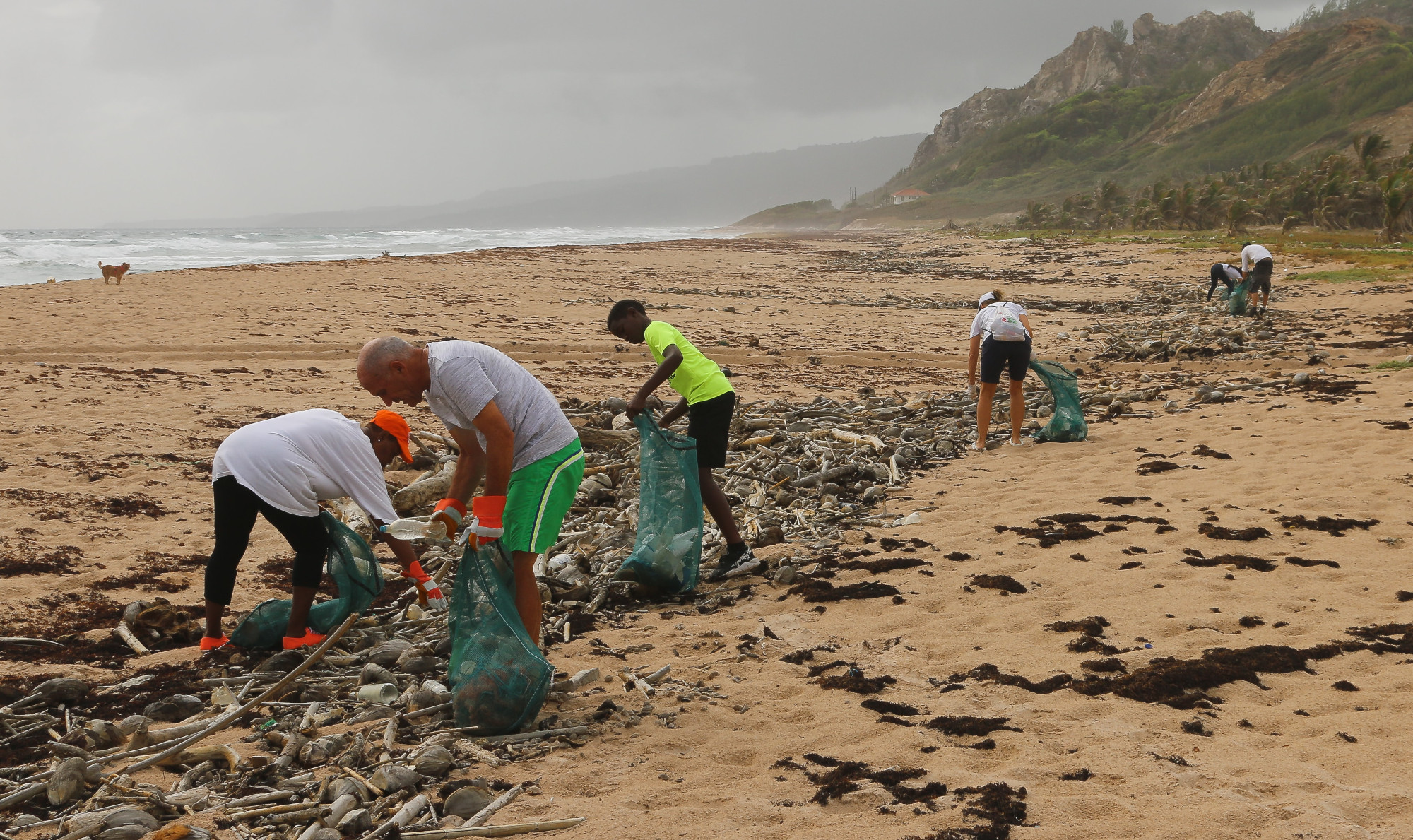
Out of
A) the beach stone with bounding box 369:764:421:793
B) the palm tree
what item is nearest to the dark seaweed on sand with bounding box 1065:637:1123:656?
the beach stone with bounding box 369:764:421:793

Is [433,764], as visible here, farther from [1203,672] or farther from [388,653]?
[1203,672]

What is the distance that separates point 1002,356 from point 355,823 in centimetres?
656

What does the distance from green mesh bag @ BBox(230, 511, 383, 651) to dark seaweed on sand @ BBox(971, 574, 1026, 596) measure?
3243 millimetres

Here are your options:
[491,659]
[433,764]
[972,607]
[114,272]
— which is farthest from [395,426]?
[114,272]

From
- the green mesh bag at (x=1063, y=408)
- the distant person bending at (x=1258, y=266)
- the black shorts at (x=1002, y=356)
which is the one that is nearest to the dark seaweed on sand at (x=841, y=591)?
the black shorts at (x=1002, y=356)

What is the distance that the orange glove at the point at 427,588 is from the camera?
15.1 feet

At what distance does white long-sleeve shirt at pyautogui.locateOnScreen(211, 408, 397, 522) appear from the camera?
398 cm

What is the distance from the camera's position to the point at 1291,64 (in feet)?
281

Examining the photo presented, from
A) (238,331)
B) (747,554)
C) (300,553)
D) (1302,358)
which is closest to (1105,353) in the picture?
(1302,358)

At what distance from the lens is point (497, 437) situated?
3.27m

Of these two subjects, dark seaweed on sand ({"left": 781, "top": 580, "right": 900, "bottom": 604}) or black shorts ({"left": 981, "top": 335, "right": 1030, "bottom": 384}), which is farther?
black shorts ({"left": 981, "top": 335, "right": 1030, "bottom": 384})

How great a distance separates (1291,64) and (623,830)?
353 feet

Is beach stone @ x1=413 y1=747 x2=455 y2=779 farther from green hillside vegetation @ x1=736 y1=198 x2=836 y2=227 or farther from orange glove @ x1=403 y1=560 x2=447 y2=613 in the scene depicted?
green hillside vegetation @ x1=736 y1=198 x2=836 y2=227

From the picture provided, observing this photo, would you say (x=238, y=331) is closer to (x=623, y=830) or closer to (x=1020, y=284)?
(x=623, y=830)
